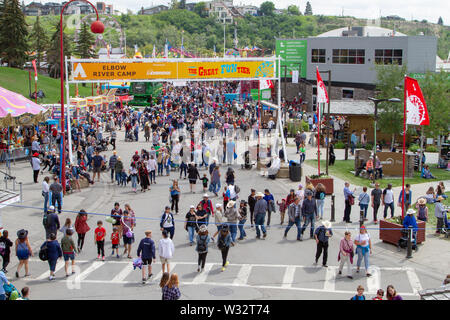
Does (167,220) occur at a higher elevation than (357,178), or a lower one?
higher

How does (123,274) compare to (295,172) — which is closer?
(123,274)

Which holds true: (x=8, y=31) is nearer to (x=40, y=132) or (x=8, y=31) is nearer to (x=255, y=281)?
(x=40, y=132)

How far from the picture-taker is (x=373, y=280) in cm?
1367

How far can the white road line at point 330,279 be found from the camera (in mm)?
13242

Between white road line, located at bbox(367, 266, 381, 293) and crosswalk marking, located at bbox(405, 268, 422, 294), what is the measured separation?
769 mm

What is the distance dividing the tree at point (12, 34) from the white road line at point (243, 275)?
6730 centimetres

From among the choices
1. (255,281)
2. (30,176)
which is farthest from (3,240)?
(30,176)

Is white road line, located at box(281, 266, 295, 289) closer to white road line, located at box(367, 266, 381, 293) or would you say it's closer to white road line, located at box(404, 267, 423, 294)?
white road line, located at box(367, 266, 381, 293)

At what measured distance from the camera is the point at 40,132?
120ft

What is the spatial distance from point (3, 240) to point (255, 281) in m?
6.49

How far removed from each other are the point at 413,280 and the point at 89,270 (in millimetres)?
8344

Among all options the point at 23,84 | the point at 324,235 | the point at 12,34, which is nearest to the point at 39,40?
the point at 12,34

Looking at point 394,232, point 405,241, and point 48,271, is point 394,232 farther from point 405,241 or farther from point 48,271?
point 48,271
